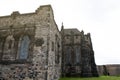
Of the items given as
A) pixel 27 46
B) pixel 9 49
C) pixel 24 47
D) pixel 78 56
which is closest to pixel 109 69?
pixel 78 56

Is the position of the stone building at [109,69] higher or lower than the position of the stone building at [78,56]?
lower

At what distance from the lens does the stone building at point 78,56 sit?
25922 mm

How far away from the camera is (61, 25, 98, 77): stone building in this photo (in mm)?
25922

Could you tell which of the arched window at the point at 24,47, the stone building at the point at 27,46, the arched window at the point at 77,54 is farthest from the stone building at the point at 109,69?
the arched window at the point at 24,47

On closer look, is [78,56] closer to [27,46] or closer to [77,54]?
[77,54]

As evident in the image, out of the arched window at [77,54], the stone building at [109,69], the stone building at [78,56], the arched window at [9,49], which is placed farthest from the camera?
the stone building at [109,69]

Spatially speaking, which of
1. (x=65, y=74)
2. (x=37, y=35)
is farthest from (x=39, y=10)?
(x=65, y=74)

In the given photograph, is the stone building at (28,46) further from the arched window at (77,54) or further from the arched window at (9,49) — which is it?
the arched window at (77,54)

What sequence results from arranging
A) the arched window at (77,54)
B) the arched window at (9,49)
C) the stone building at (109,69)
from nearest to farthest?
the arched window at (9,49), the arched window at (77,54), the stone building at (109,69)

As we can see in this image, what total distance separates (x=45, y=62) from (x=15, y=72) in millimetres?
3545

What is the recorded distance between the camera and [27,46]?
16.6 metres

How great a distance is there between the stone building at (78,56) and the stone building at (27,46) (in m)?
10.5

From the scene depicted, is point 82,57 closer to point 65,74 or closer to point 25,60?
point 65,74

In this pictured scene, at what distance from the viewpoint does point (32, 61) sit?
15.4 m
